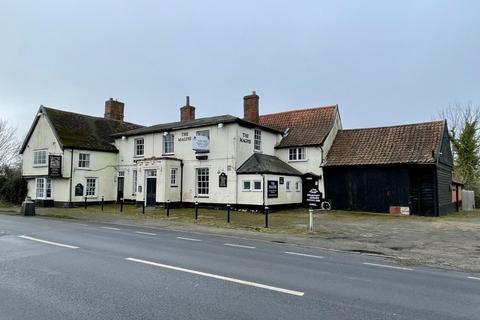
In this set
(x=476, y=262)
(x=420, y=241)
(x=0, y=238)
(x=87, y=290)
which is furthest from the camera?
(x=420, y=241)

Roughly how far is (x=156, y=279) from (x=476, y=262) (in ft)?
28.2

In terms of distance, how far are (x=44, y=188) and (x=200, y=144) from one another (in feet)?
47.4

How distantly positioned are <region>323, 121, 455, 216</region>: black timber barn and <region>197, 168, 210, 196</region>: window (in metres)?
9.12

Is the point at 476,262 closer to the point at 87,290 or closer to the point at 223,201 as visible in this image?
the point at 87,290

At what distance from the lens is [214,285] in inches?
273

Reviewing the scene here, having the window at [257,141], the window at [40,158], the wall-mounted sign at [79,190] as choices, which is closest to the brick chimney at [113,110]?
the window at [40,158]

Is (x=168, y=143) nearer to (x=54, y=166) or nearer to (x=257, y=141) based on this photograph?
(x=257, y=141)

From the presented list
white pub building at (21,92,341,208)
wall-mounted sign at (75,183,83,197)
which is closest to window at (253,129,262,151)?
white pub building at (21,92,341,208)

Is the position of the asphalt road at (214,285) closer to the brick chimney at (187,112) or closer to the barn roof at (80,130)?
the barn roof at (80,130)

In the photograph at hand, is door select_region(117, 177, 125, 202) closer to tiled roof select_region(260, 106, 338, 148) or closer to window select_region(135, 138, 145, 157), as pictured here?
window select_region(135, 138, 145, 157)

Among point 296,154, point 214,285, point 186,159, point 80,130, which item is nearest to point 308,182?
point 296,154

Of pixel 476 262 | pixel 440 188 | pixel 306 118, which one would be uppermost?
pixel 306 118

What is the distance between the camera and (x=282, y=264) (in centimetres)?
924

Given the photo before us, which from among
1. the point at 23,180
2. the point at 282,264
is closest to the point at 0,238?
the point at 282,264
